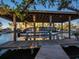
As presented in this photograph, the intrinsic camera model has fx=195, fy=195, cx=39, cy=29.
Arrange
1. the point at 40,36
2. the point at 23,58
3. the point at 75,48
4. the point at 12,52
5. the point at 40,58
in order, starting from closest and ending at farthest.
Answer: the point at 40,58 < the point at 23,58 < the point at 12,52 < the point at 75,48 < the point at 40,36

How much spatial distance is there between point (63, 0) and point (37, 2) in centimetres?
50

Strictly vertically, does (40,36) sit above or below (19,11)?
below

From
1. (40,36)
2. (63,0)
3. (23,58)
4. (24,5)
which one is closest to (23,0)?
(24,5)

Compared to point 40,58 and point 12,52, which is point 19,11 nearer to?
point 40,58

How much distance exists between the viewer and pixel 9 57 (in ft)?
33.6

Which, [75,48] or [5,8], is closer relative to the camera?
[5,8]

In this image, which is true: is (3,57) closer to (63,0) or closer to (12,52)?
(12,52)

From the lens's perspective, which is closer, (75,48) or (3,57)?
(3,57)

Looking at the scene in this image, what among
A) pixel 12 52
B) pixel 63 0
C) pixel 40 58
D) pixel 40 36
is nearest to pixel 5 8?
pixel 63 0

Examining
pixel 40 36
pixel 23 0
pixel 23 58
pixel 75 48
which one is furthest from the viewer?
pixel 40 36

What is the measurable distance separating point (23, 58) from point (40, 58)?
3838 mm

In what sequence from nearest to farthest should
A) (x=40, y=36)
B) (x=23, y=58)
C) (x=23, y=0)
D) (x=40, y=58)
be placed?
(x=23, y=0)
(x=40, y=58)
(x=23, y=58)
(x=40, y=36)

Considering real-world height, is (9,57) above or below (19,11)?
below

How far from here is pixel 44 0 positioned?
12.1 ft
